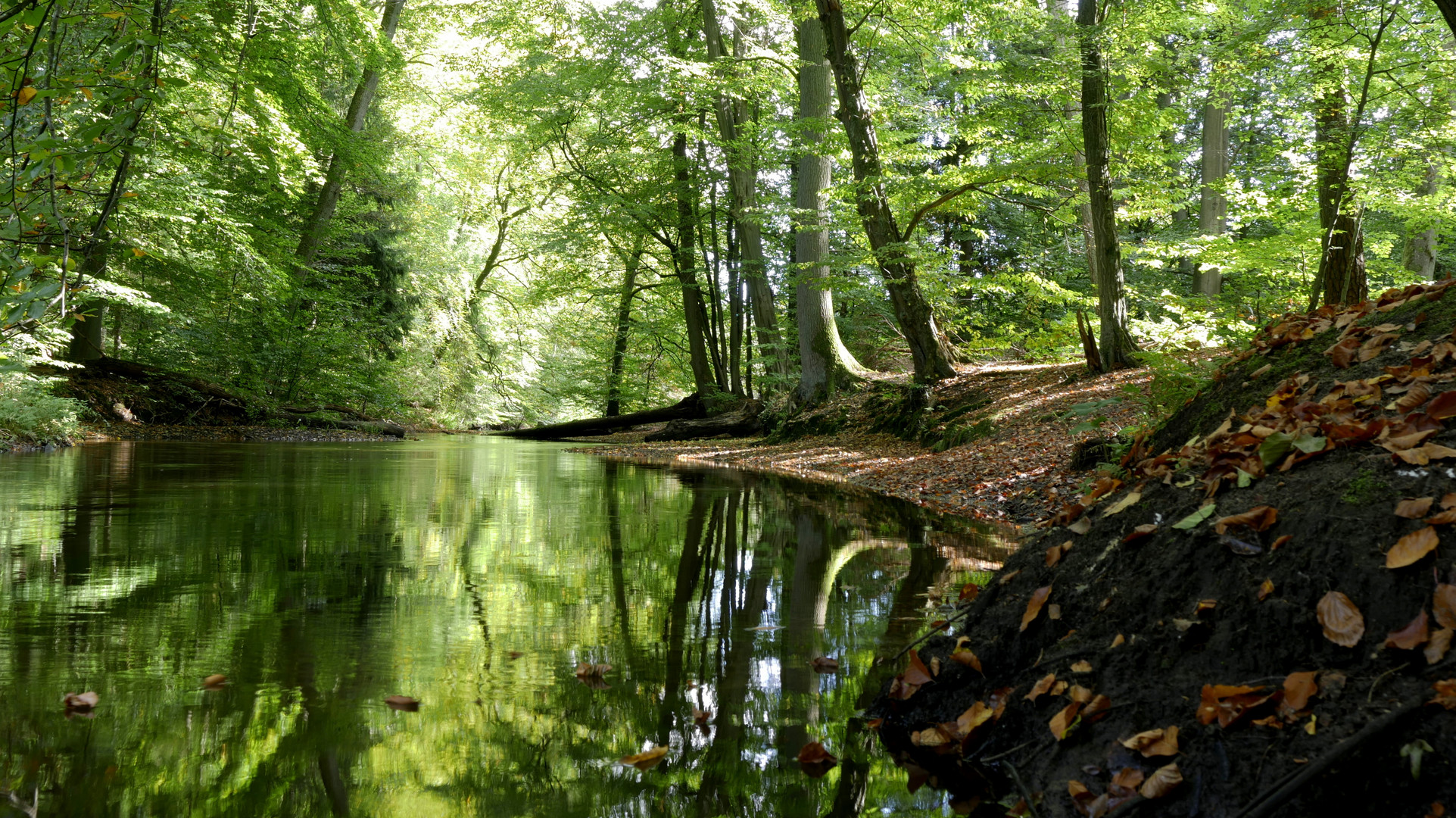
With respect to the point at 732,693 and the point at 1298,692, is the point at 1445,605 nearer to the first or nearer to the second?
the point at 1298,692

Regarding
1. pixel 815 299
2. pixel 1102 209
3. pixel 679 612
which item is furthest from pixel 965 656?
Result: pixel 815 299

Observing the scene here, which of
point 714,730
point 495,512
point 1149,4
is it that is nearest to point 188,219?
point 495,512

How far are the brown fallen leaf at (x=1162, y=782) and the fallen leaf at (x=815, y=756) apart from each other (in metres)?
0.73

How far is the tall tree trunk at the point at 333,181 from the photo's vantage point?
19.9 metres

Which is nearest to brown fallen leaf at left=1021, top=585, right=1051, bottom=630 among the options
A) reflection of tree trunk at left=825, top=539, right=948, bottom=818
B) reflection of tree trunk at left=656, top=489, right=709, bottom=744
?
reflection of tree trunk at left=825, top=539, right=948, bottom=818

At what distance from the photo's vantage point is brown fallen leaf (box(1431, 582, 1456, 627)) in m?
Answer: 1.65

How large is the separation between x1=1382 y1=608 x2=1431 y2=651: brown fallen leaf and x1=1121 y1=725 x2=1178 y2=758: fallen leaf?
42 centimetres

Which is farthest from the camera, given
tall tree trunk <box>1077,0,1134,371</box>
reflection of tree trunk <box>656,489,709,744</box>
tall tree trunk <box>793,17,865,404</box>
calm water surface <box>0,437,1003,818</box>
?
tall tree trunk <box>793,17,865,404</box>

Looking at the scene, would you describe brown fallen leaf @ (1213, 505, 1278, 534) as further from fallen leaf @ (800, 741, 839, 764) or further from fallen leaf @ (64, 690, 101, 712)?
fallen leaf @ (64, 690, 101, 712)

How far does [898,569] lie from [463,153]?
25258mm

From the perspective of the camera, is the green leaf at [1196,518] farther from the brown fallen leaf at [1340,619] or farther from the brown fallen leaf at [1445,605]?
the brown fallen leaf at [1445,605]

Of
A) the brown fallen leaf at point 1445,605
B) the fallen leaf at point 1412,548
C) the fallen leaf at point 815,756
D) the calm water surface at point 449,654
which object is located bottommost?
the fallen leaf at point 815,756

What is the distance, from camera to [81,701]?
2.34 m

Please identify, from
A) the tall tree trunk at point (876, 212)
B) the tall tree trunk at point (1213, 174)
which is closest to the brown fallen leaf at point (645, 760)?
the tall tree trunk at point (876, 212)
